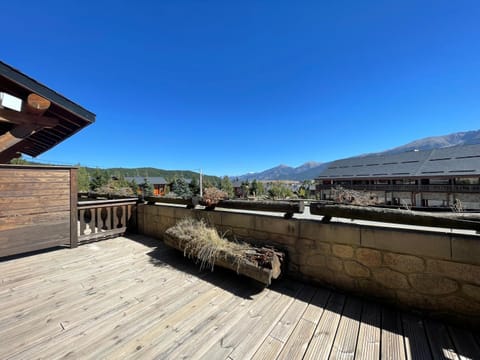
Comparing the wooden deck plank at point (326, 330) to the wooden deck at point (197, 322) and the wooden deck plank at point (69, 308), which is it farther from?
the wooden deck plank at point (69, 308)

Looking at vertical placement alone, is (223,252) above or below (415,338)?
above

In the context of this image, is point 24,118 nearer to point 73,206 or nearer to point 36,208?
point 36,208

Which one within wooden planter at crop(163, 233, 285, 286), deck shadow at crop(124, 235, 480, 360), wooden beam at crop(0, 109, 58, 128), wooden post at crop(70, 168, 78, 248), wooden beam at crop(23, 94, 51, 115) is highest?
wooden beam at crop(23, 94, 51, 115)

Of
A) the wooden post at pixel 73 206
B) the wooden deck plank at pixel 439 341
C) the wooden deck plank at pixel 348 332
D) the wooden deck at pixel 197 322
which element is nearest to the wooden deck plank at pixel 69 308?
the wooden deck at pixel 197 322

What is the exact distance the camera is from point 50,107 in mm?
3787

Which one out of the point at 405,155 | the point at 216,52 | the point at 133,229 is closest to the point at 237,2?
the point at 216,52

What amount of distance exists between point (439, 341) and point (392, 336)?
31 cm

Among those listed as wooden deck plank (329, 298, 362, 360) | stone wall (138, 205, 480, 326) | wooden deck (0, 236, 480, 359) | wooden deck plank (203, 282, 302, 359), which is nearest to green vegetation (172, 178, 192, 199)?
wooden deck (0, 236, 480, 359)

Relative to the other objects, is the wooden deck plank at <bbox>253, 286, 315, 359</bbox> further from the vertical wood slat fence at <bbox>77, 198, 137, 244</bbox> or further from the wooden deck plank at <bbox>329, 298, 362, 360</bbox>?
the vertical wood slat fence at <bbox>77, 198, 137, 244</bbox>

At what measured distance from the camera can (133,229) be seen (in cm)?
485

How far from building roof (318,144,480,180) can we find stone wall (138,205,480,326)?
28288mm

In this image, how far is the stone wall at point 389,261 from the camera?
1566 mm

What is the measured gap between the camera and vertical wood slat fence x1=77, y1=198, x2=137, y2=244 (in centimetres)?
406

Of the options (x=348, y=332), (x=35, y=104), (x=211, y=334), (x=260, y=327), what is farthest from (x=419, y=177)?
(x=35, y=104)
